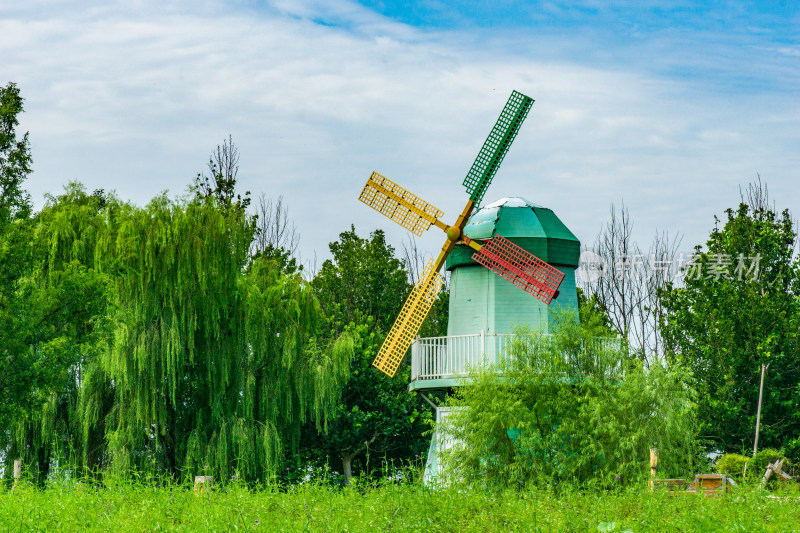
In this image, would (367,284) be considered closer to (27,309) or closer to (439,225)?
(439,225)

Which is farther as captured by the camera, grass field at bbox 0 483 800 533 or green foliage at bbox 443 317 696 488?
green foliage at bbox 443 317 696 488

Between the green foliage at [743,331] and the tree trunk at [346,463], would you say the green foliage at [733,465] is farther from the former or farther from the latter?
the tree trunk at [346,463]

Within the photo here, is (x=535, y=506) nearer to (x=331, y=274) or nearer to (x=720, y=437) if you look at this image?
(x=720, y=437)

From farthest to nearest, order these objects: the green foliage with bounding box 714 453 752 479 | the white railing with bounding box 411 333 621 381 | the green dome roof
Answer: the green dome roof
the white railing with bounding box 411 333 621 381
the green foliage with bounding box 714 453 752 479

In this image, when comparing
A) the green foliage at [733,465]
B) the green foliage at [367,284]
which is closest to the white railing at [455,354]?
the green foliage at [733,465]

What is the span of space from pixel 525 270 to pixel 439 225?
2428 mm

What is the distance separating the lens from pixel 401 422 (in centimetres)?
2683

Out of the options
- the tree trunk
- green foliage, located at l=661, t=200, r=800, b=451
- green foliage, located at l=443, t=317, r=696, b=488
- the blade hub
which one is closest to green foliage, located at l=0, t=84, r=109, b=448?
green foliage, located at l=443, t=317, r=696, b=488

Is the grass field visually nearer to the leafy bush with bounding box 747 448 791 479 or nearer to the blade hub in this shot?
the leafy bush with bounding box 747 448 791 479

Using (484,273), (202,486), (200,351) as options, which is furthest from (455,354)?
(202,486)

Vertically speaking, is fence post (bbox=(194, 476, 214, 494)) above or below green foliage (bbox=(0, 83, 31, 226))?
below

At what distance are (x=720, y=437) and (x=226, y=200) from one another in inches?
653

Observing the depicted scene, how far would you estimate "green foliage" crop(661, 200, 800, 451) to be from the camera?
23.9 m

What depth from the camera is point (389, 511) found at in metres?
11.4
